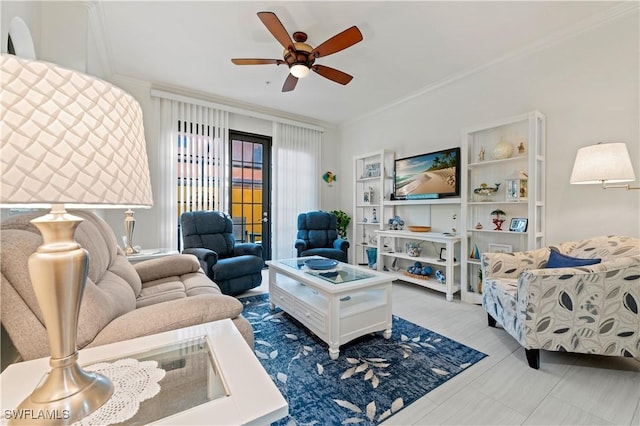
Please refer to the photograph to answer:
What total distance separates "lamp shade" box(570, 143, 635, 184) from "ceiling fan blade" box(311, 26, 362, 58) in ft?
6.49

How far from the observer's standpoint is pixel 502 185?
9.70ft

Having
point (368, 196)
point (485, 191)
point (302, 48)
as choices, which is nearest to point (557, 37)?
point (485, 191)

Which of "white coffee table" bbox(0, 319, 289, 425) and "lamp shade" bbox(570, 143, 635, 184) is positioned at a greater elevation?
"lamp shade" bbox(570, 143, 635, 184)

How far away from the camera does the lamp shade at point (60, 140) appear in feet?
1.44

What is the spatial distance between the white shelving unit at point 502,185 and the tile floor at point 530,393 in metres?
1.03

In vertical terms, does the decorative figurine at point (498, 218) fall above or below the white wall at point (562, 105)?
below

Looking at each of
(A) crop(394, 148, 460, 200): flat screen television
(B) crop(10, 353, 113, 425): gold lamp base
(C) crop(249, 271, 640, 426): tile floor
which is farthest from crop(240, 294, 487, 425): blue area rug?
(A) crop(394, 148, 460, 200): flat screen television

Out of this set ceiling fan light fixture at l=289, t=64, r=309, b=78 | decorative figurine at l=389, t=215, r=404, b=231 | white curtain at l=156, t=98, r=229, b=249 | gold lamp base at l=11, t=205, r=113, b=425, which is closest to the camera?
gold lamp base at l=11, t=205, r=113, b=425

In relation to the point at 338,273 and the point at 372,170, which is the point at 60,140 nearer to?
the point at 338,273

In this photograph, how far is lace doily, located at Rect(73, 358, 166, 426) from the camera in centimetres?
57

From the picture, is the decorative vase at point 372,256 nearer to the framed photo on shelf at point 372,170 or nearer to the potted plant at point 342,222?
the potted plant at point 342,222

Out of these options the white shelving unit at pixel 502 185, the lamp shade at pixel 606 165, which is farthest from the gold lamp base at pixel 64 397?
the white shelving unit at pixel 502 185

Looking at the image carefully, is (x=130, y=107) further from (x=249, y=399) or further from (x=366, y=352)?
(x=366, y=352)

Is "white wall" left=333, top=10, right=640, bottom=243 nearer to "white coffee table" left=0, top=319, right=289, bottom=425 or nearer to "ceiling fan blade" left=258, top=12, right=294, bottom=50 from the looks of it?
"ceiling fan blade" left=258, top=12, right=294, bottom=50
